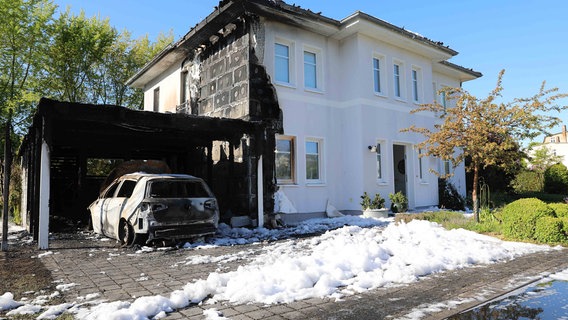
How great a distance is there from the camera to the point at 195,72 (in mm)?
16172

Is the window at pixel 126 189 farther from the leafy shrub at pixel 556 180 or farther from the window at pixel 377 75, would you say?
the leafy shrub at pixel 556 180

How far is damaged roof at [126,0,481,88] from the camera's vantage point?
1245 centimetres

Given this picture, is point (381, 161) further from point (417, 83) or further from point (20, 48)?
point (20, 48)

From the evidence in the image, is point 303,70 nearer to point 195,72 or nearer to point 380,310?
point 195,72

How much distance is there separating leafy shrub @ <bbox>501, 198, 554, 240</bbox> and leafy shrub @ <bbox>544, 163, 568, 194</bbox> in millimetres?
15250

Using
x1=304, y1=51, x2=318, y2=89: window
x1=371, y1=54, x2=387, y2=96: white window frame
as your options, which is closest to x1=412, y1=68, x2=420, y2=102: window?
x1=371, y1=54, x2=387, y2=96: white window frame

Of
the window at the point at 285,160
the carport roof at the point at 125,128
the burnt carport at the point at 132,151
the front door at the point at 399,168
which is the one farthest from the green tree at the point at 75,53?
the front door at the point at 399,168

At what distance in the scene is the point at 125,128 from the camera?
10797mm

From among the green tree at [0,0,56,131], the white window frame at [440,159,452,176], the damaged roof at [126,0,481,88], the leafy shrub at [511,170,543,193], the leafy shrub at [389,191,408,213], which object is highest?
the green tree at [0,0,56,131]

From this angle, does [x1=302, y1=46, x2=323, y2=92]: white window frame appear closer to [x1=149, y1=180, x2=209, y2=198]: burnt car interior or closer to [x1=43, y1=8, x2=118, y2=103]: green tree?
[x1=149, y1=180, x2=209, y2=198]: burnt car interior

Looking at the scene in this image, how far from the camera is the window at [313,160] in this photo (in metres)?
14.4

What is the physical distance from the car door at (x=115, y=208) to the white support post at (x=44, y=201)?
142cm

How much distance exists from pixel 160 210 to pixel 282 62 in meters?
7.60

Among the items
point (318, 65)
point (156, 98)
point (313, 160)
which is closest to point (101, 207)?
point (313, 160)
